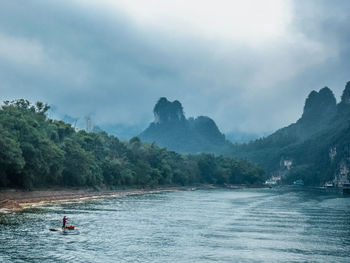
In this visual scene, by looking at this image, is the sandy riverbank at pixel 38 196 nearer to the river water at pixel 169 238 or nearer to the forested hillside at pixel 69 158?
the forested hillside at pixel 69 158

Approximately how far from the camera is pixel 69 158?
88562 millimetres

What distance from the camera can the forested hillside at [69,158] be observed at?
68.2 metres

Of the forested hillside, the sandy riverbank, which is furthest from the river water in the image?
the forested hillside

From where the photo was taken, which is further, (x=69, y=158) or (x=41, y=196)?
(x=69, y=158)

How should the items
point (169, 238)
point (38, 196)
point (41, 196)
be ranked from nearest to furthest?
point (169, 238), point (38, 196), point (41, 196)

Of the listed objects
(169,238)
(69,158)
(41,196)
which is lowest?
(169,238)

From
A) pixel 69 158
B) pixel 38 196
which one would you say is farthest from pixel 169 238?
pixel 69 158

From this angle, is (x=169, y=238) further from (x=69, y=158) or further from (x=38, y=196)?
(x=69, y=158)

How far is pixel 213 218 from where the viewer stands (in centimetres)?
5812

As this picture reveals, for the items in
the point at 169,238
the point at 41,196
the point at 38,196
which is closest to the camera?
the point at 169,238

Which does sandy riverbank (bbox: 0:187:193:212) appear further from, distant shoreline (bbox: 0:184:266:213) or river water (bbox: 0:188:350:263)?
river water (bbox: 0:188:350:263)

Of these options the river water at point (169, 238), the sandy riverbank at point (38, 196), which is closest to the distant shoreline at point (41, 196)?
the sandy riverbank at point (38, 196)

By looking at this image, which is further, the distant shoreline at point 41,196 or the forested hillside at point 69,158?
the forested hillside at point 69,158

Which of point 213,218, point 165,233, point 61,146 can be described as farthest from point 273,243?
point 61,146
